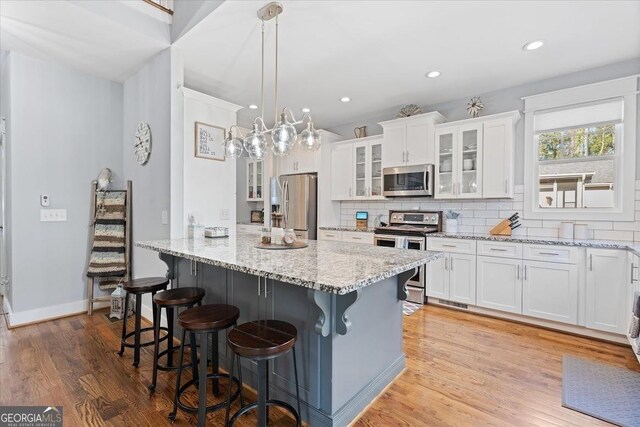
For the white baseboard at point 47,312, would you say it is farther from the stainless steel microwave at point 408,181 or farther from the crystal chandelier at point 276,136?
the stainless steel microwave at point 408,181

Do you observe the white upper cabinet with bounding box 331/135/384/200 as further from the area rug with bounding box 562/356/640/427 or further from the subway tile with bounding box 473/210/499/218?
the area rug with bounding box 562/356/640/427

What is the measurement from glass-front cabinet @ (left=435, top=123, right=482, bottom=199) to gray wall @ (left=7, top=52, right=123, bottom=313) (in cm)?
409

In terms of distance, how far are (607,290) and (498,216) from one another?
1314 millimetres

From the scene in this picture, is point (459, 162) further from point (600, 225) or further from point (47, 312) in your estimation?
point (47, 312)

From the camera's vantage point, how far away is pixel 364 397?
1887 mm

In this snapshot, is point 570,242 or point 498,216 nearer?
point 570,242

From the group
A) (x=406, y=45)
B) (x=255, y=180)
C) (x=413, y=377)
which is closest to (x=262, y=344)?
(x=413, y=377)

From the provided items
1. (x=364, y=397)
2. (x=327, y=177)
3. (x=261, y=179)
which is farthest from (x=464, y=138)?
(x=261, y=179)

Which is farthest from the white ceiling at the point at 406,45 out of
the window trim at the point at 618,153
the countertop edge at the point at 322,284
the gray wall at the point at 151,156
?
the countertop edge at the point at 322,284

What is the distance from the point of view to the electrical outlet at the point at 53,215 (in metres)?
3.27

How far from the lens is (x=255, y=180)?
250 inches

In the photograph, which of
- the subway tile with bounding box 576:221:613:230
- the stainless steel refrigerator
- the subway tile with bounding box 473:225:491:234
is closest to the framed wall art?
the stainless steel refrigerator

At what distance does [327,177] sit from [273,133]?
3.05 metres

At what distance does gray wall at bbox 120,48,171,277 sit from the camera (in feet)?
9.90
